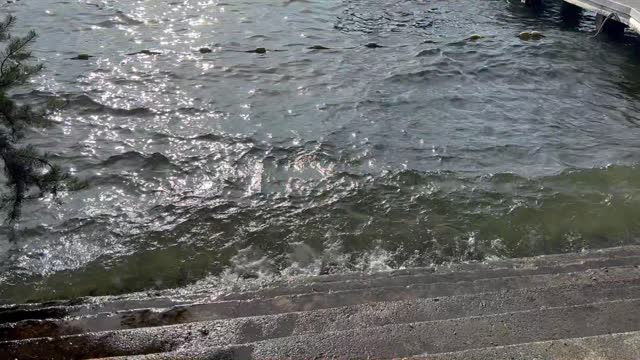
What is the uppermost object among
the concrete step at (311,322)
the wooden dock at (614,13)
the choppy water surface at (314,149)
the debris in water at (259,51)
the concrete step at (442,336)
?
the wooden dock at (614,13)

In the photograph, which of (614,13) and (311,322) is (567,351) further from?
(614,13)

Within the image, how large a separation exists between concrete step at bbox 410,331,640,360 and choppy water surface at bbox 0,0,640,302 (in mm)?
2712

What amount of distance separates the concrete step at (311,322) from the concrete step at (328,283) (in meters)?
0.60

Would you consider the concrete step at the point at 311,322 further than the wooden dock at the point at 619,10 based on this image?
No

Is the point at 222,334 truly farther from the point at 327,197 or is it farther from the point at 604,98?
the point at 604,98

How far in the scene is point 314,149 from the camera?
9.09 metres

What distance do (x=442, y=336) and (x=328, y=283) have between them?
1.60m

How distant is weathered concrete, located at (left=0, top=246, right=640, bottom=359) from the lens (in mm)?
4180

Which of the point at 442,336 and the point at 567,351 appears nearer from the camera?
the point at 567,351

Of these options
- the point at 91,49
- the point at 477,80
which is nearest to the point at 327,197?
the point at 477,80

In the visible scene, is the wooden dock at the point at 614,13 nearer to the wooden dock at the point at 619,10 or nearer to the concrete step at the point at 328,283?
the wooden dock at the point at 619,10

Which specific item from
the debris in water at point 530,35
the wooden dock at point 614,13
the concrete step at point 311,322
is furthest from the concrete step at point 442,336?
the debris in water at point 530,35

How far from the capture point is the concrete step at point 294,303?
193 inches

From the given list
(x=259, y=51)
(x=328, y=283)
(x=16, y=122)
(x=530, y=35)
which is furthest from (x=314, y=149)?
(x=530, y=35)
